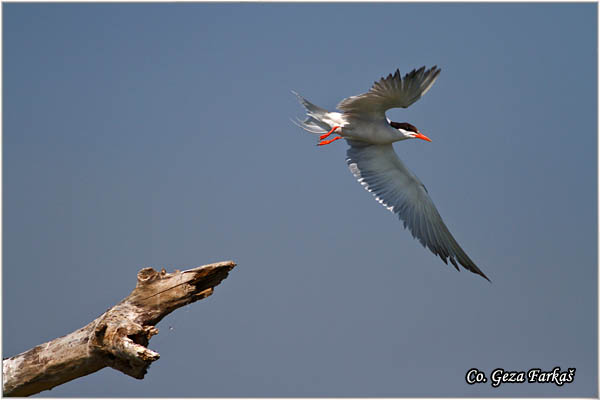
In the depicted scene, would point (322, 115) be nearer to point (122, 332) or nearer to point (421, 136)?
point (421, 136)

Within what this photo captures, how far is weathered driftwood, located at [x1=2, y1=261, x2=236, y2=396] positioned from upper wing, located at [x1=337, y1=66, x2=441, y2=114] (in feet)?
11.5

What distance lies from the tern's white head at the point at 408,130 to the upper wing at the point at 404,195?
1.25ft

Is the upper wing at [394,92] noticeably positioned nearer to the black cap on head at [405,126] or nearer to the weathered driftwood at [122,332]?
the black cap on head at [405,126]

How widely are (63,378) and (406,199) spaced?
5624mm

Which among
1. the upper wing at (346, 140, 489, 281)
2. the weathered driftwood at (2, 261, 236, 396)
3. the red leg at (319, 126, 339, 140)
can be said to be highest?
the red leg at (319, 126, 339, 140)

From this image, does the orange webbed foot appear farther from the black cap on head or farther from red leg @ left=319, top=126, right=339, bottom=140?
the black cap on head

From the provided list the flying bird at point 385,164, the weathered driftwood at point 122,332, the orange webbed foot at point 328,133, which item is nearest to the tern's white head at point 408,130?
the flying bird at point 385,164

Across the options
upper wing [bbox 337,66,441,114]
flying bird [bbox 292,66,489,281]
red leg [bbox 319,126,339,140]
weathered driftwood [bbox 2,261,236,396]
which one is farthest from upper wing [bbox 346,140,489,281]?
weathered driftwood [bbox 2,261,236,396]

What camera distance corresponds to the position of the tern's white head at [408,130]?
32.3 ft

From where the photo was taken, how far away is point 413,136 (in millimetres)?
9852

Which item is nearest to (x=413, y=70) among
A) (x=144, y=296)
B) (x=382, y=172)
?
(x=382, y=172)

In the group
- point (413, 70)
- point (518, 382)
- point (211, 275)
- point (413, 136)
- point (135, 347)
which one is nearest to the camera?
point (135, 347)

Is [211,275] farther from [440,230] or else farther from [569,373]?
[440,230]

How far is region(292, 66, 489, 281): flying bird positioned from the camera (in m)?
9.62
